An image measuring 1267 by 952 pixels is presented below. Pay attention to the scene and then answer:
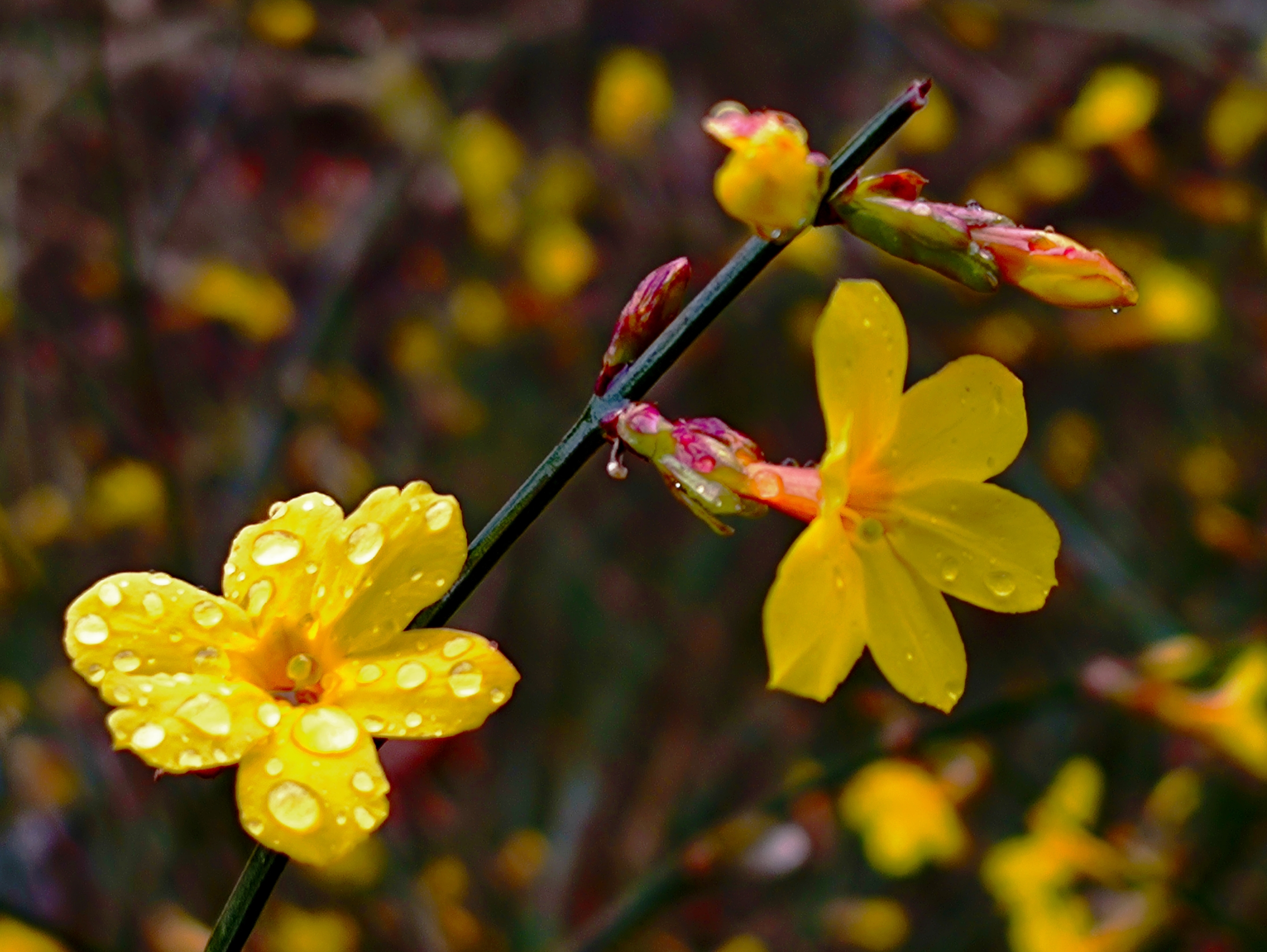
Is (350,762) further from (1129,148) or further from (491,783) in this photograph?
(1129,148)

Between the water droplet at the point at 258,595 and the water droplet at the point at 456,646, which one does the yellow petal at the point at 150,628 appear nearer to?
the water droplet at the point at 258,595

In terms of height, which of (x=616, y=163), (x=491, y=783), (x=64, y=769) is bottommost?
(x=491, y=783)

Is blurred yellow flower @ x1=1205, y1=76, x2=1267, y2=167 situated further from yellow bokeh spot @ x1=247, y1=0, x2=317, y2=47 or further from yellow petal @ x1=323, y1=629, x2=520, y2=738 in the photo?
yellow petal @ x1=323, y1=629, x2=520, y2=738

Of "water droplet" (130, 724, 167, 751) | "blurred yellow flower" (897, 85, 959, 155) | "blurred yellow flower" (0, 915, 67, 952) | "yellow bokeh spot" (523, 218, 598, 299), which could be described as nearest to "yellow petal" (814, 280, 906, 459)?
"water droplet" (130, 724, 167, 751)

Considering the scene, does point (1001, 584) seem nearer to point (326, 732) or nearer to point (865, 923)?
point (326, 732)

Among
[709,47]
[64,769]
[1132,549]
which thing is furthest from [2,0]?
[1132,549]
